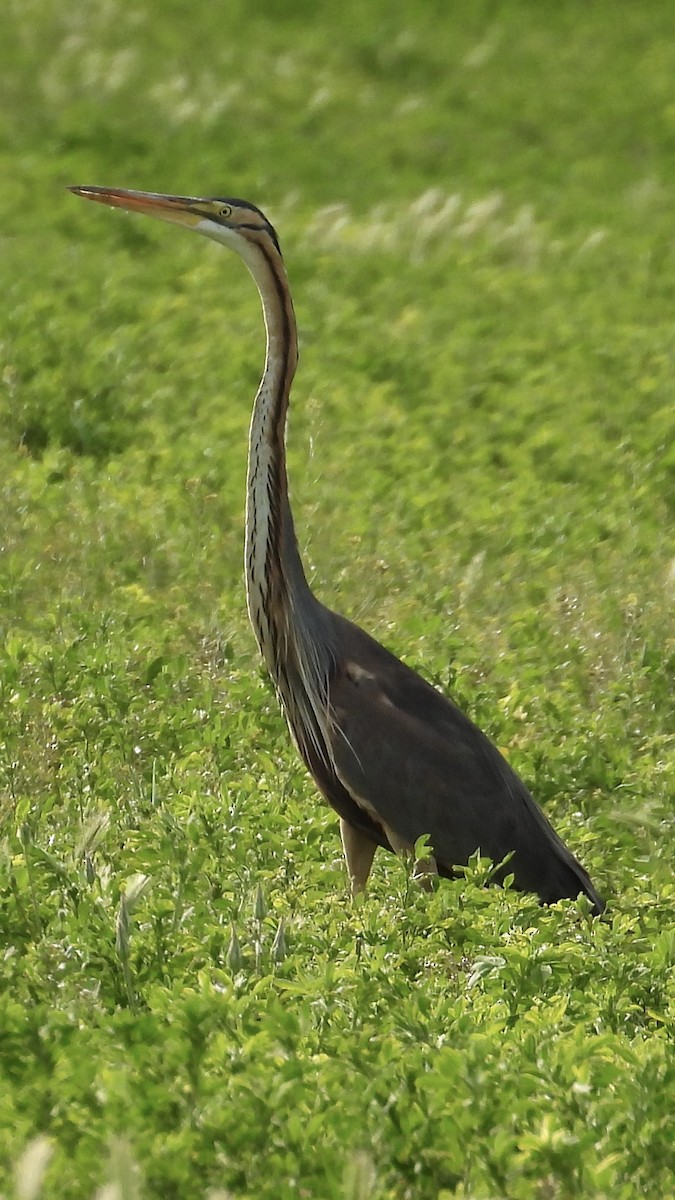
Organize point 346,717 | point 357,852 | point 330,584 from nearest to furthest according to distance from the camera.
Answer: point 357,852 < point 346,717 < point 330,584

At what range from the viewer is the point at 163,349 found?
1165 cm

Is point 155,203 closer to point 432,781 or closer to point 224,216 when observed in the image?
point 224,216

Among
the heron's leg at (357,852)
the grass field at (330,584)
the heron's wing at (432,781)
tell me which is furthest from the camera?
the heron's wing at (432,781)

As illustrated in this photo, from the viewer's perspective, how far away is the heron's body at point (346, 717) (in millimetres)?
6016

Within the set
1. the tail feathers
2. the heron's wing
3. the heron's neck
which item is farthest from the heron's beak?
the tail feathers

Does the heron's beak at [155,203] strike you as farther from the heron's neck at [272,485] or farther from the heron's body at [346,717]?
the heron's neck at [272,485]

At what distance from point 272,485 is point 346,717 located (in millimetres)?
776

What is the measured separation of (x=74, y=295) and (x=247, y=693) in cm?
590

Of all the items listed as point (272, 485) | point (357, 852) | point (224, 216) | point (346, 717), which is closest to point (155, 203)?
point (224, 216)

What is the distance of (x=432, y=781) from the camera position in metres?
6.08

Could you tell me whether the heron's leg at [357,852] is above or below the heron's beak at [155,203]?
below

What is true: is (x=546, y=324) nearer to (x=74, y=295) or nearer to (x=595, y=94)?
(x=74, y=295)

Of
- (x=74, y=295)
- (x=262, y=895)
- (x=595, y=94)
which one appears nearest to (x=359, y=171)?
(x=595, y=94)

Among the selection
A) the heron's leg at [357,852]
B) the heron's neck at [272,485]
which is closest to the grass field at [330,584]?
the heron's leg at [357,852]
